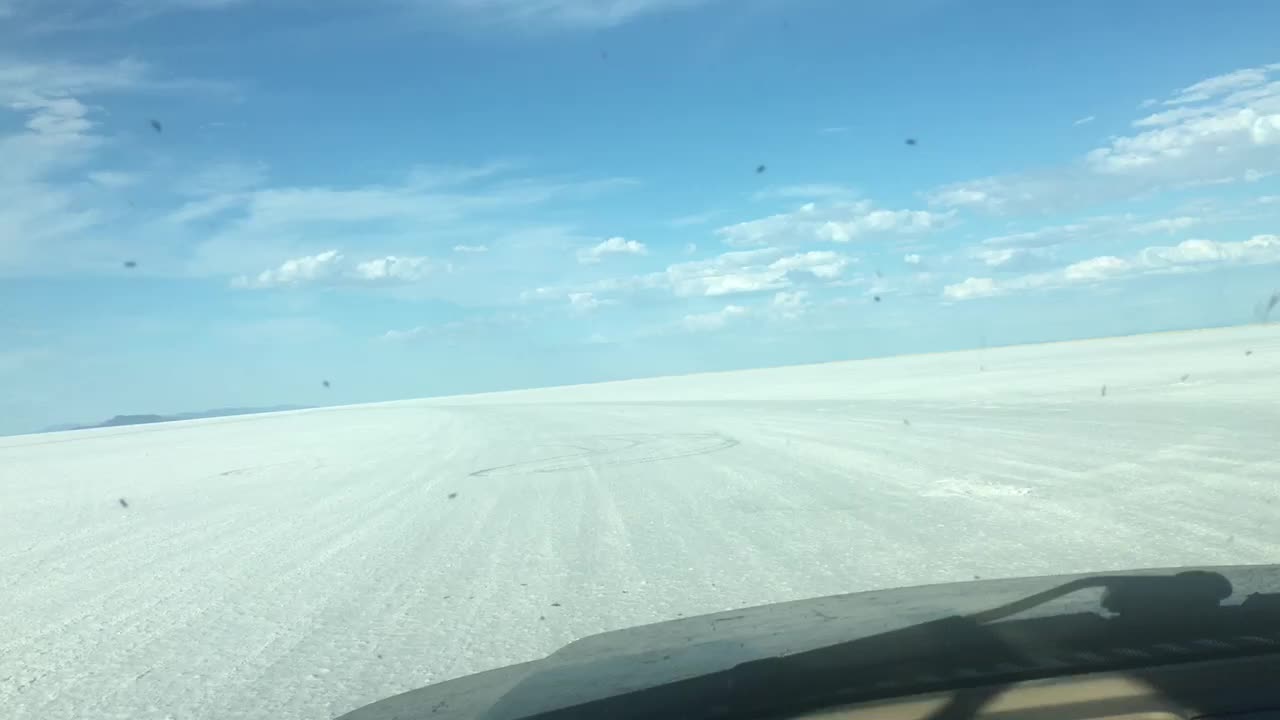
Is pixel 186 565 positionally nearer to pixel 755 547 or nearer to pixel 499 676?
pixel 755 547

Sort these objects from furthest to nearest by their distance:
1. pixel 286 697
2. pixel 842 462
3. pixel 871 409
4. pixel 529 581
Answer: pixel 871 409 → pixel 842 462 → pixel 529 581 → pixel 286 697

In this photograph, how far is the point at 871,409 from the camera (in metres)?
19.5

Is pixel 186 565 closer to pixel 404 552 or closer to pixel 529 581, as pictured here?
pixel 404 552

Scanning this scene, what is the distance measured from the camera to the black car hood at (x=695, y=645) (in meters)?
2.55

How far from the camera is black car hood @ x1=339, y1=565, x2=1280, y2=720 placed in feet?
8.36

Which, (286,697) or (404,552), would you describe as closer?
(286,697)

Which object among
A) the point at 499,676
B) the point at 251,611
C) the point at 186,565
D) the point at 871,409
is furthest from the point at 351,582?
the point at 871,409

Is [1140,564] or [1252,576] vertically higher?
[1252,576]

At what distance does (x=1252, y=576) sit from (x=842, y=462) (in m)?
7.27

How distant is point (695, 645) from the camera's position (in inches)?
116

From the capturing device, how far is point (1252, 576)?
3051mm

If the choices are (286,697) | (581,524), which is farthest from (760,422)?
(286,697)

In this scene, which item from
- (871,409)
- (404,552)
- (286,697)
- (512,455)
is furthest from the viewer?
(871,409)

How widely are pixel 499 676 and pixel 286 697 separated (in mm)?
1144
